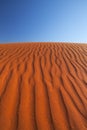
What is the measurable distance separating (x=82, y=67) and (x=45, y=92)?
2.31 meters

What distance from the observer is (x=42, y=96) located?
12.1ft

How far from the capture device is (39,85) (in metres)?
4.20

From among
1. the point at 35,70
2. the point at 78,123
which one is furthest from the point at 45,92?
the point at 35,70

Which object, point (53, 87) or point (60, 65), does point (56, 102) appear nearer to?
point (53, 87)

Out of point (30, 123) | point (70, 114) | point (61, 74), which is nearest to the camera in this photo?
point (30, 123)

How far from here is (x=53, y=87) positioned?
416 centimetres

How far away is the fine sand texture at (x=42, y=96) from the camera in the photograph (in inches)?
116

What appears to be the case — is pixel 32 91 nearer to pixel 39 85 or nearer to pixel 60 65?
pixel 39 85

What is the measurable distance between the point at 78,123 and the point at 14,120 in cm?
91

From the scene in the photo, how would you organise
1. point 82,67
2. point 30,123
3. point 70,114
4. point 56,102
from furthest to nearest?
point 82,67 < point 56,102 < point 70,114 < point 30,123

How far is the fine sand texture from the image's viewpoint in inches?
116

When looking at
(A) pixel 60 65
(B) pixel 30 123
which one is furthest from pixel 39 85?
(A) pixel 60 65

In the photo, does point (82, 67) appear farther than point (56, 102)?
Yes

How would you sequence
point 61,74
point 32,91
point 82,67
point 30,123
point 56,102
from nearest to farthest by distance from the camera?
point 30,123, point 56,102, point 32,91, point 61,74, point 82,67
